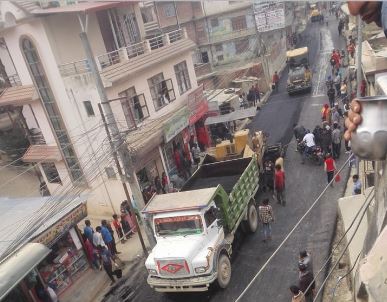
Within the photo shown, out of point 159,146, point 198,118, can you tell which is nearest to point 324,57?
point 198,118

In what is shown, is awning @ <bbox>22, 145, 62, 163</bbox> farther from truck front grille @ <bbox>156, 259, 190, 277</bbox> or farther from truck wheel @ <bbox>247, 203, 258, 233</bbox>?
truck front grille @ <bbox>156, 259, 190, 277</bbox>

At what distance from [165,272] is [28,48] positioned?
42.7 feet

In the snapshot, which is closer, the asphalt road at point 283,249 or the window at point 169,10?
the asphalt road at point 283,249

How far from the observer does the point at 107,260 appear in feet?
42.6

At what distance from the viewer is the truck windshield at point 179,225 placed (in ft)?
37.0

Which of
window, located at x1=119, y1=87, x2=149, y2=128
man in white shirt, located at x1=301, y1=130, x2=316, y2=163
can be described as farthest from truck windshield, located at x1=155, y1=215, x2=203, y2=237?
man in white shirt, located at x1=301, y1=130, x2=316, y2=163

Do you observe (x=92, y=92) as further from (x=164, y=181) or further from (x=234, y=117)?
(x=234, y=117)

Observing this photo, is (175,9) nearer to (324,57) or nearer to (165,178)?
(324,57)

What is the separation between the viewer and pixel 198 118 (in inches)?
937

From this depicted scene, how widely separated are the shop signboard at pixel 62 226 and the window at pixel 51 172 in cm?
841

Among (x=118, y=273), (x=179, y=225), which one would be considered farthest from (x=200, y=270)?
(x=118, y=273)

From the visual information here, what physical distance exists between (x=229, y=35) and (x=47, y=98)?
31543 millimetres

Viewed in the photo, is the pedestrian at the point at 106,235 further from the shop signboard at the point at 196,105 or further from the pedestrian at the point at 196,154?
the shop signboard at the point at 196,105

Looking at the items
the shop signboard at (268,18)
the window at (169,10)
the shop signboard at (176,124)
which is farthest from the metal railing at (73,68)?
the window at (169,10)
